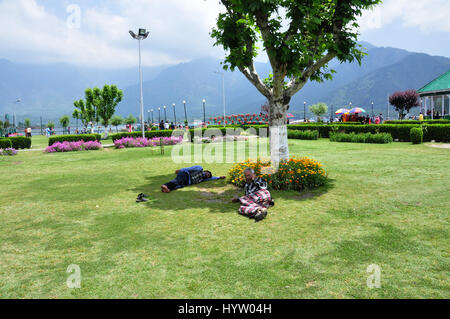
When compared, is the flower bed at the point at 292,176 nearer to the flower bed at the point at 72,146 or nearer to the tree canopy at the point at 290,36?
the tree canopy at the point at 290,36

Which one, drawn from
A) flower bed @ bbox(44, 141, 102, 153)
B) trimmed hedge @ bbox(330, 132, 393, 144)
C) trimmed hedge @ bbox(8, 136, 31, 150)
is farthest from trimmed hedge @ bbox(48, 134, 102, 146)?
trimmed hedge @ bbox(330, 132, 393, 144)

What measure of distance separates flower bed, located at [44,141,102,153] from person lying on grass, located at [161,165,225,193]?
1635 centimetres

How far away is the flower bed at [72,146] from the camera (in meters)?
22.8

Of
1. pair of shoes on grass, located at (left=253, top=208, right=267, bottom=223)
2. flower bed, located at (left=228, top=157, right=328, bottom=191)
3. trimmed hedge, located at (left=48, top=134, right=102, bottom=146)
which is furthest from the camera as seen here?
trimmed hedge, located at (left=48, top=134, right=102, bottom=146)

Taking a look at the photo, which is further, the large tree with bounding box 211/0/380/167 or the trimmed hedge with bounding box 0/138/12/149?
the trimmed hedge with bounding box 0/138/12/149

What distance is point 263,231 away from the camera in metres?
5.77

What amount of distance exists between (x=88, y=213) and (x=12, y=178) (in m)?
7.21

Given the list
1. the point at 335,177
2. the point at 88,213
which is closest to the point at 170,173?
the point at 88,213

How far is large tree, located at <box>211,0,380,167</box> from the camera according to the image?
321 inches

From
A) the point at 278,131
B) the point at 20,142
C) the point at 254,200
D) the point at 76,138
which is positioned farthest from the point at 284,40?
the point at 20,142

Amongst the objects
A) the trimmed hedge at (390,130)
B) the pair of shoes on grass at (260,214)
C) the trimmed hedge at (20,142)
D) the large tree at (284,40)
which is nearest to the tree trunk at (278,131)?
the large tree at (284,40)

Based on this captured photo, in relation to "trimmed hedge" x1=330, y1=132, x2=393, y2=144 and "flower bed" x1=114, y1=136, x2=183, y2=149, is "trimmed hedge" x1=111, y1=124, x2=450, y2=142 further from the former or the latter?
"flower bed" x1=114, y1=136, x2=183, y2=149

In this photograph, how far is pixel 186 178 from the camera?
984cm

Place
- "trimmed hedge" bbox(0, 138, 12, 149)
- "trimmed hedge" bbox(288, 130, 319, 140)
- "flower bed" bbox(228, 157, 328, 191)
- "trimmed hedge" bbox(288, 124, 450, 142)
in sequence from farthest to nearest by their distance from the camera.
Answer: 1. "trimmed hedge" bbox(288, 130, 319, 140)
2. "trimmed hedge" bbox(0, 138, 12, 149)
3. "trimmed hedge" bbox(288, 124, 450, 142)
4. "flower bed" bbox(228, 157, 328, 191)
